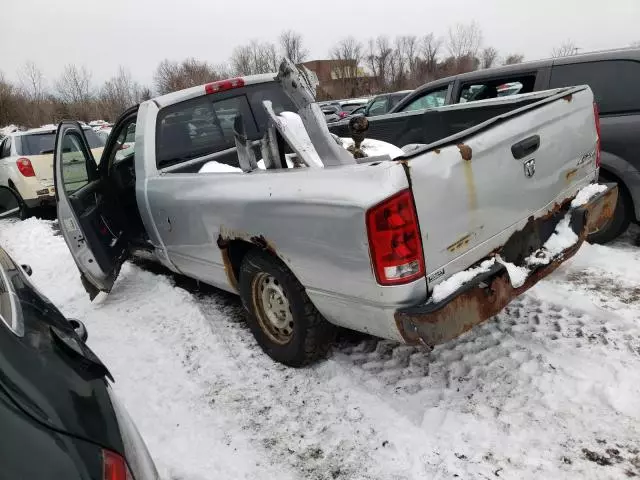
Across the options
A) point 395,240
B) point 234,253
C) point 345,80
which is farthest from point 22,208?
point 345,80

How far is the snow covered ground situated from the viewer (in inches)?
90.1

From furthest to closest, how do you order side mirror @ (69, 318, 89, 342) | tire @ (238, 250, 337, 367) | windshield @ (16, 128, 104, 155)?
windshield @ (16, 128, 104, 155)
tire @ (238, 250, 337, 367)
side mirror @ (69, 318, 89, 342)

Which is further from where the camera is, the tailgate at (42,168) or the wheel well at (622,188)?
the tailgate at (42,168)

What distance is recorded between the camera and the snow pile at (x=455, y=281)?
2.26 meters

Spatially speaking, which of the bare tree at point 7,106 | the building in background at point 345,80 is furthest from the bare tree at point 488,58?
the bare tree at point 7,106

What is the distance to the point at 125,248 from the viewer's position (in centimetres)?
468

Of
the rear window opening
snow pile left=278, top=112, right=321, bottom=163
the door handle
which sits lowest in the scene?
the door handle

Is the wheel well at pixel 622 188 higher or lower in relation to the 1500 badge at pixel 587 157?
lower

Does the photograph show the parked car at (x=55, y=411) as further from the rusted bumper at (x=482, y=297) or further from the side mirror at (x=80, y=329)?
the rusted bumper at (x=482, y=297)

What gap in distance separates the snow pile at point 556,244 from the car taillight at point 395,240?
93 centimetres

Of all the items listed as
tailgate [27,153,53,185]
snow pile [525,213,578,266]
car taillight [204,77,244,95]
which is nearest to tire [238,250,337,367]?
snow pile [525,213,578,266]

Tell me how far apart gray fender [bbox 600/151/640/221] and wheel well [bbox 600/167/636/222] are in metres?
0.02

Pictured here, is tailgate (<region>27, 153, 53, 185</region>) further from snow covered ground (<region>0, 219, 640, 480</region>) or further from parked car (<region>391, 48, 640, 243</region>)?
parked car (<region>391, 48, 640, 243</region>)

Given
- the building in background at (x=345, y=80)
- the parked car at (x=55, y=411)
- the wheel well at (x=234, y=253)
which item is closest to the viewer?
the parked car at (x=55, y=411)
